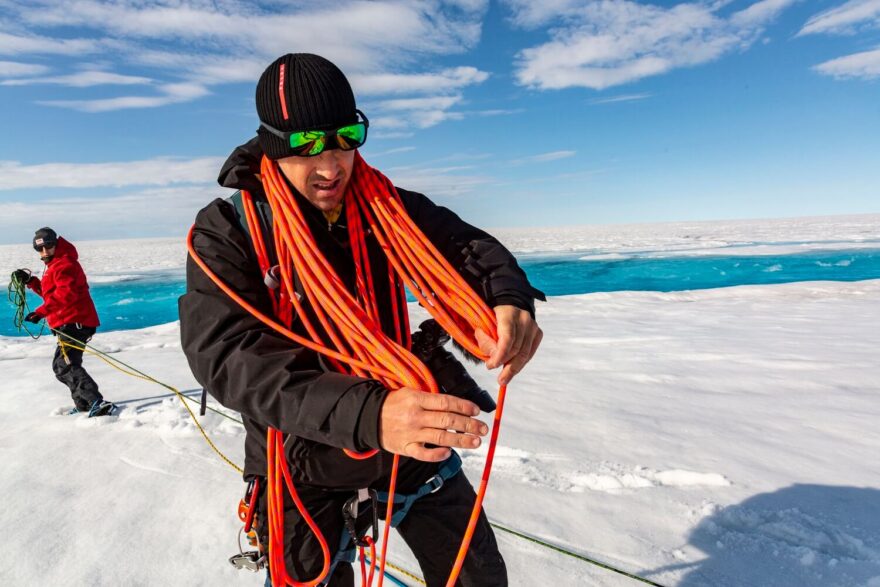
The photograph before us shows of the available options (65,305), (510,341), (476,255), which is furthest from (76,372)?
(510,341)

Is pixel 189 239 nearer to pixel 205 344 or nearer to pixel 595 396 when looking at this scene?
pixel 205 344

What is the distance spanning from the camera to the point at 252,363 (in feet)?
3.22

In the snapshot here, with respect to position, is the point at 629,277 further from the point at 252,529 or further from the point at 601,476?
the point at 252,529

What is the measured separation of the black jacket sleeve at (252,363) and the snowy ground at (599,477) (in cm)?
159

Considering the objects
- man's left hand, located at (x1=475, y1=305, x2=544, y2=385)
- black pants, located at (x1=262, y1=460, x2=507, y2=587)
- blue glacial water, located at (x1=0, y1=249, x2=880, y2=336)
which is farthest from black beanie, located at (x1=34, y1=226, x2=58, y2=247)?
blue glacial water, located at (x1=0, y1=249, x2=880, y2=336)

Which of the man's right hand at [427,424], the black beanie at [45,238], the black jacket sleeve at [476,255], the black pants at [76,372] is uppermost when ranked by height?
the black beanie at [45,238]

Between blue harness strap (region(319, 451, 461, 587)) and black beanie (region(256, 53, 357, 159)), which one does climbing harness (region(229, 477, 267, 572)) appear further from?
black beanie (region(256, 53, 357, 159))

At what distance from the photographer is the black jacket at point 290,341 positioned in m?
0.92

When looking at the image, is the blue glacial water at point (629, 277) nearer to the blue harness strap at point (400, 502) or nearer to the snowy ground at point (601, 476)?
the snowy ground at point (601, 476)

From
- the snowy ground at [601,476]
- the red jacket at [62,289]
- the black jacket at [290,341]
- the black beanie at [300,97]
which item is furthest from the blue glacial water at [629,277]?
the black beanie at [300,97]

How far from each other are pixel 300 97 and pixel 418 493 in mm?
1098

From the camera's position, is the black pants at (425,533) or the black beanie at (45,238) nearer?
the black pants at (425,533)

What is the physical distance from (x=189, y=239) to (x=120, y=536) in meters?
2.06

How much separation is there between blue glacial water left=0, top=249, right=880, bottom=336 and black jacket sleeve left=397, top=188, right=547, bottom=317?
12.7 meters
